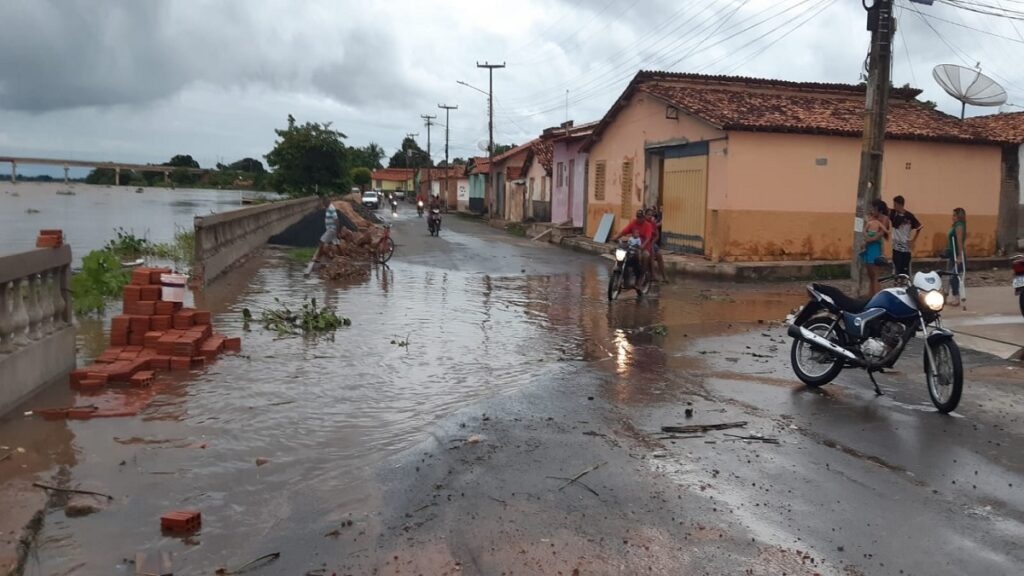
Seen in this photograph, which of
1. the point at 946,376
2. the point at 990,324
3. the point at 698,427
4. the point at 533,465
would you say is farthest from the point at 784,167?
the point at 533,465

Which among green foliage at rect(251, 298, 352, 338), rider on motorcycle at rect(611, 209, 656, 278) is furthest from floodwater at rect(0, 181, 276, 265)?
rider on motorcycle at rect(611, 209, 656, 278)

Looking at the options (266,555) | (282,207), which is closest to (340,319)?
(266,555)

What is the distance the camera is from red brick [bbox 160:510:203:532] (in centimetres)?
425

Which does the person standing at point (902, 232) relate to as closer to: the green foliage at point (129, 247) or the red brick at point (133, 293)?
the red brick at point (133, 293)

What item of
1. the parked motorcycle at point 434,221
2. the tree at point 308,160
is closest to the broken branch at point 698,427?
the parked motorcycle at point 434,221

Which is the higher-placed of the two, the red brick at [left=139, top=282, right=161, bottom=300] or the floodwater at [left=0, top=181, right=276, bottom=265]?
the red brick at [left=139, top=282, right=161, bottom=300]

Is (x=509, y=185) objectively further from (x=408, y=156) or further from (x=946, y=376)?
(x=408, y=156)

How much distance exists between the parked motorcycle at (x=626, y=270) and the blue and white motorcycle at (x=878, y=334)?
19.8 ft

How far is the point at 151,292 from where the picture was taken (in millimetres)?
7988

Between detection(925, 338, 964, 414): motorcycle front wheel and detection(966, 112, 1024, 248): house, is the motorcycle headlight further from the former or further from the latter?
detection(966, 112, 1024, 248): house

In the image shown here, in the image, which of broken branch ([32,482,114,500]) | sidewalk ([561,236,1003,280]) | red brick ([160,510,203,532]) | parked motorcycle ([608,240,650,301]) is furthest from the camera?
sidewalk ([561,236,1003,280])

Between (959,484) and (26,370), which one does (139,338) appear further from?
(959,484)

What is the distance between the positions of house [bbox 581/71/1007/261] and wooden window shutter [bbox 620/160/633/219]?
1.03m


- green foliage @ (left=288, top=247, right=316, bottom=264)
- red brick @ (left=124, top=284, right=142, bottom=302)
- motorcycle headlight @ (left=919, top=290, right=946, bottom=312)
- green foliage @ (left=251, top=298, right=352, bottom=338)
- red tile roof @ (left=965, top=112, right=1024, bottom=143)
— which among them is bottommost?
green foliage @ (left=251, top=298, right=352, bottom=338)
